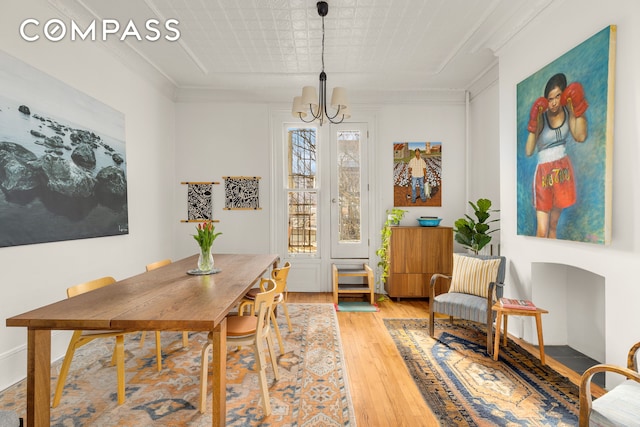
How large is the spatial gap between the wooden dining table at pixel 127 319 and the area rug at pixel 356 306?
8.74ft

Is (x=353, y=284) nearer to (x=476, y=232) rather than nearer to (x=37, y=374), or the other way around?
(x=476, y=232)

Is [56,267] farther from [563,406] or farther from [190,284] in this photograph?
[563,406]

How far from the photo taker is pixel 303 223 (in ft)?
18.4

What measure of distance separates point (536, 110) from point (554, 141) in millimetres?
424

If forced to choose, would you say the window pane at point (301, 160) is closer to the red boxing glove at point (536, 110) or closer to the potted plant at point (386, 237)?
the potted plant at point (386, 237)

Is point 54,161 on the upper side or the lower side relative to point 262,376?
upper

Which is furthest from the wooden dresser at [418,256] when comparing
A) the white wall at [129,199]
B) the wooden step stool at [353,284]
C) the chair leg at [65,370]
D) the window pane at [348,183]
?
the chair leg at [65,370]

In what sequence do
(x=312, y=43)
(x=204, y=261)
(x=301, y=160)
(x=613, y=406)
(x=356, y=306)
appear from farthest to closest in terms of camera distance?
(x=301, y=160)
(x=356, y=306)
(x=312, y=43)
(x=204, y=261)
(x=613, y=406)

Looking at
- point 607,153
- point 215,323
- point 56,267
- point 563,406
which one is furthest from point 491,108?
point 56,267

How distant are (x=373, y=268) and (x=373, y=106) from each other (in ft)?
8.59

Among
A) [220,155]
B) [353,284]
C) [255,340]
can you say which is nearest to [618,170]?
[255,340]

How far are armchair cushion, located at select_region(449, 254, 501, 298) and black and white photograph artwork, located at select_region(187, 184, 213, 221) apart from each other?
378 cm

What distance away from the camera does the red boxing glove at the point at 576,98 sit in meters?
2.57

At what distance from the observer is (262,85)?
5191mm
